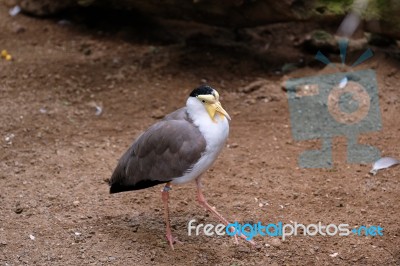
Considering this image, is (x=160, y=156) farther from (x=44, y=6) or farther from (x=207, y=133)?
(x=44, y=6)

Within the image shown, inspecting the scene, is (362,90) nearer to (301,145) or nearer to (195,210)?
(301,145)

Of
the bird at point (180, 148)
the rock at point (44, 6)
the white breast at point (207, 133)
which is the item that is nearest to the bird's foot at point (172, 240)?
the bird at point (180, 148)

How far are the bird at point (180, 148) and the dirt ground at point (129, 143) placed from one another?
0.35m

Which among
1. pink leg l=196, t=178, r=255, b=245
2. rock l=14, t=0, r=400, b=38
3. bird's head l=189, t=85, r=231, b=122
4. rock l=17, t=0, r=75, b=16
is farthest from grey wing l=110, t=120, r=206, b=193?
rock l=17, t=0, r=75, b=16

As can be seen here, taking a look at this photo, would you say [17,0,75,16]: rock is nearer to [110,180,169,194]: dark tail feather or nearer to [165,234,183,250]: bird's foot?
[110,180,169,194]: dark tail feather

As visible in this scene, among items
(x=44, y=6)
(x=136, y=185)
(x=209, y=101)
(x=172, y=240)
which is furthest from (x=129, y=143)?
(x=44, y=6)

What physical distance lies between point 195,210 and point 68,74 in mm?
2654

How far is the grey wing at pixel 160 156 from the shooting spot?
431 centimetres

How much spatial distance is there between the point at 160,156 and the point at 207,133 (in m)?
0.39

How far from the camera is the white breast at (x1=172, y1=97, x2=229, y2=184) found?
4285 millimetres

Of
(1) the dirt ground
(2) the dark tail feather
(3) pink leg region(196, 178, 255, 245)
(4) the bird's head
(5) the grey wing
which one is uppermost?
(4) the bird's head

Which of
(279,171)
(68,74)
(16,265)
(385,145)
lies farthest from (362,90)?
(16,265)

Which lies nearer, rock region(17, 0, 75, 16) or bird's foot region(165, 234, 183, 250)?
bird's foot region(165, 234, 183, 250)

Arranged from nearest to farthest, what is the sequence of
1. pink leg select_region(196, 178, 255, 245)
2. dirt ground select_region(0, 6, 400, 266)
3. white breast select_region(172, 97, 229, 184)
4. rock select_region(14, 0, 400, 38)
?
1. white breast select_region(172, 97, 229, 184)
2. dirt ground select_region(0, 6, 400, 266)
3. pink leg select_region(196, 178, 255, 245)
4. rock select_region(14, 0, 400, 38)
